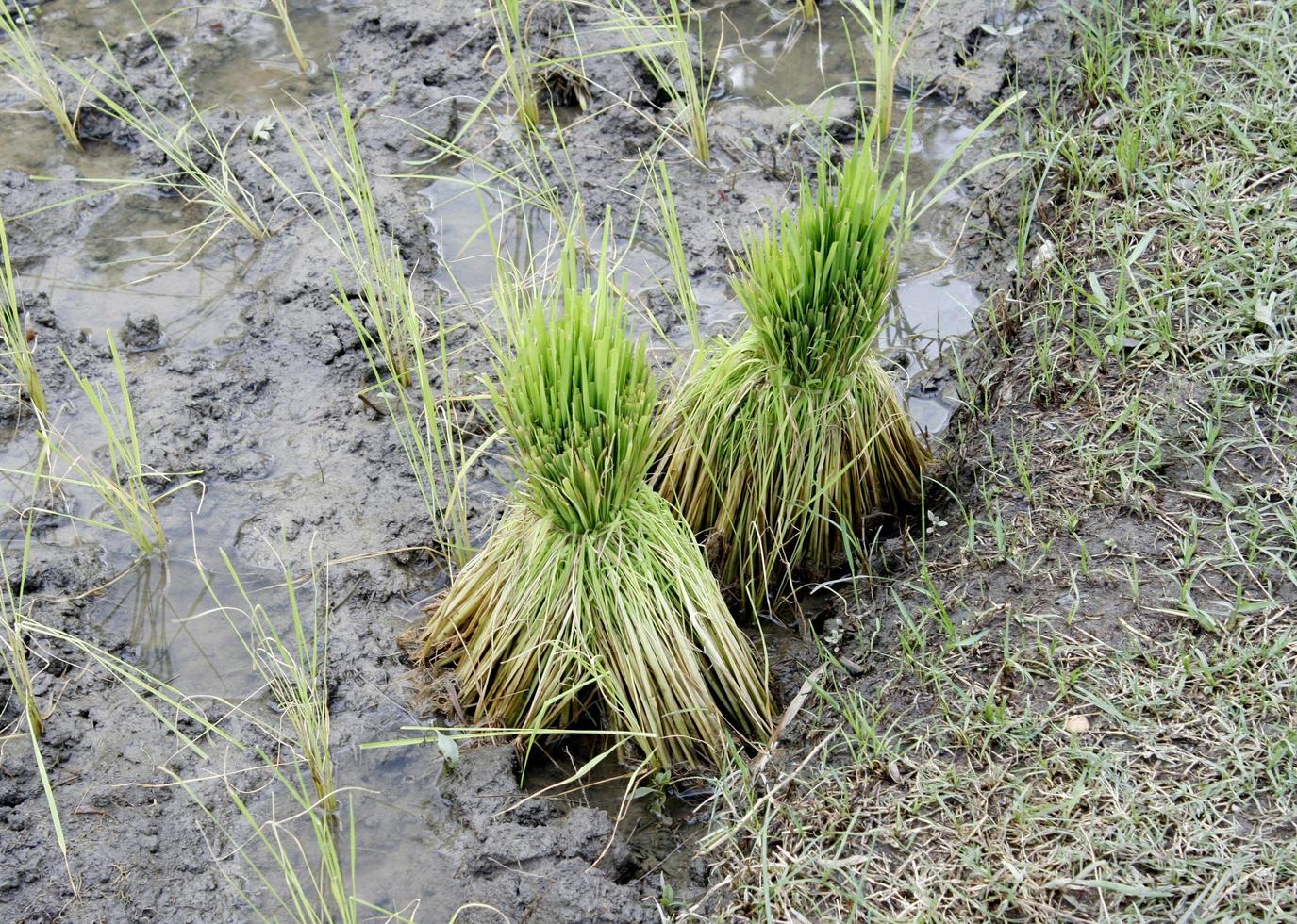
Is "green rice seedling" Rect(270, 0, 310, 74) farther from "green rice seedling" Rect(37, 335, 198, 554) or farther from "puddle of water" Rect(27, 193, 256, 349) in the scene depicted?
"green rice seedling" Rect(37, 335, 198, 554)

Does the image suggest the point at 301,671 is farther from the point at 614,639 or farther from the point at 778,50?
the point at 778,50

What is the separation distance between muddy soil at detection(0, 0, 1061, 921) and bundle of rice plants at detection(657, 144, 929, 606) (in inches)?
13.4

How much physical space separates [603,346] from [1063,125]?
2308 mm

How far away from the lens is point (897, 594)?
8.63 feet

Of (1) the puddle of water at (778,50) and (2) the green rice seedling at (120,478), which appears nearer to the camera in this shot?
(2) the green rice seedling at (120,478)

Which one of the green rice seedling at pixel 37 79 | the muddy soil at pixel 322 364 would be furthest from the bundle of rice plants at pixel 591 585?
the green rice seedling at pixel 37 79

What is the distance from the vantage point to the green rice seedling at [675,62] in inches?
145

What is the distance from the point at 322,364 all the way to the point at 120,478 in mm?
657

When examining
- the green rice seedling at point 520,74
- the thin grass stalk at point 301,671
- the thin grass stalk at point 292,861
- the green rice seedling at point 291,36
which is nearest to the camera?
the thin grass stalk at point 292,861

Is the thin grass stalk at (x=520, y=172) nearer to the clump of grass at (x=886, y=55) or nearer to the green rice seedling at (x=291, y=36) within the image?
the green rice seedling at (x=291, y=36)

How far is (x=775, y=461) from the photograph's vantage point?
105 inches

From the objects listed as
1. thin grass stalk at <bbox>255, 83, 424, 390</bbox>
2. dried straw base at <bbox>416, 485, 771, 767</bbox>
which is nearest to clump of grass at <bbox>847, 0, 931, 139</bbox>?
thin grass stalk at <bbox>255, 83, 424, 390</bbox>

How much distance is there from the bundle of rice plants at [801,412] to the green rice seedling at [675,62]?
1206 millimetres

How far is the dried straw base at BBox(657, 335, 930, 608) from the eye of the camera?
2.65m
